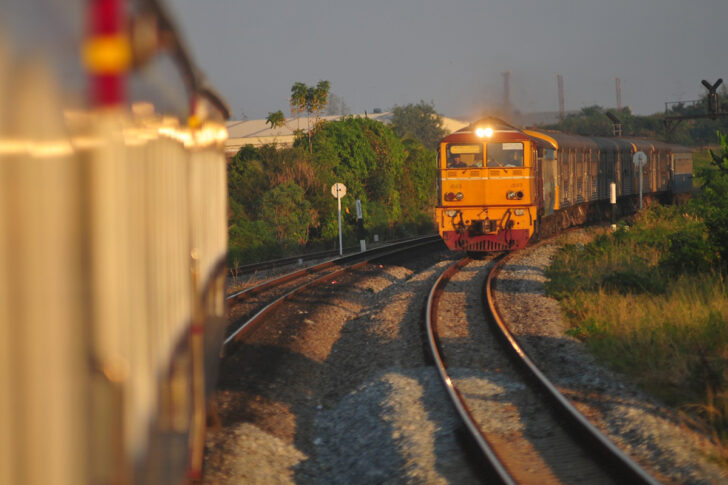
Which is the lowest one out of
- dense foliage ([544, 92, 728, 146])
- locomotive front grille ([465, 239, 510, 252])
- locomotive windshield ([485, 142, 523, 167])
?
locomotive front grille ([465, 239, 510, 252])

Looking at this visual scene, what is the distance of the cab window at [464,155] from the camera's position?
19984 mm

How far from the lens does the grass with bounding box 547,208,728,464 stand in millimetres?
8070

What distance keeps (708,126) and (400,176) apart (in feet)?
206

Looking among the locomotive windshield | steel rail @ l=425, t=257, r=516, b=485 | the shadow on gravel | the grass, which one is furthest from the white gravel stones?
the locomotive windshield

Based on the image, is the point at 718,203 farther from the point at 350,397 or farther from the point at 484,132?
the point at 350,397

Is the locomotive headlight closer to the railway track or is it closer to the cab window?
the cab window

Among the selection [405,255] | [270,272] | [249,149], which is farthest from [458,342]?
[249,149]

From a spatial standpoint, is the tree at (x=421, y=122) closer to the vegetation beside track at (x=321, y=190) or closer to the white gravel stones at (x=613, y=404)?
the vegetation beside track at (x=321, y=190)

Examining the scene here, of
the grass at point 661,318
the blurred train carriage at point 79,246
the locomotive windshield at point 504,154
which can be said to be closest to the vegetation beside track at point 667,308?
the grass at point 661,318

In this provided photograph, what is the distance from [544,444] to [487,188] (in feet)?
43.7

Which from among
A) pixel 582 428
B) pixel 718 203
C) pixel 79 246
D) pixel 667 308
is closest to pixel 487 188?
pixel 718 203

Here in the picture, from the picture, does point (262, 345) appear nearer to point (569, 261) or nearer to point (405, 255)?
point (569, 261)

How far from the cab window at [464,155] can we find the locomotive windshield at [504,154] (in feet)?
0.72

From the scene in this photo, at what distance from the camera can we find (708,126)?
95.4 metres
